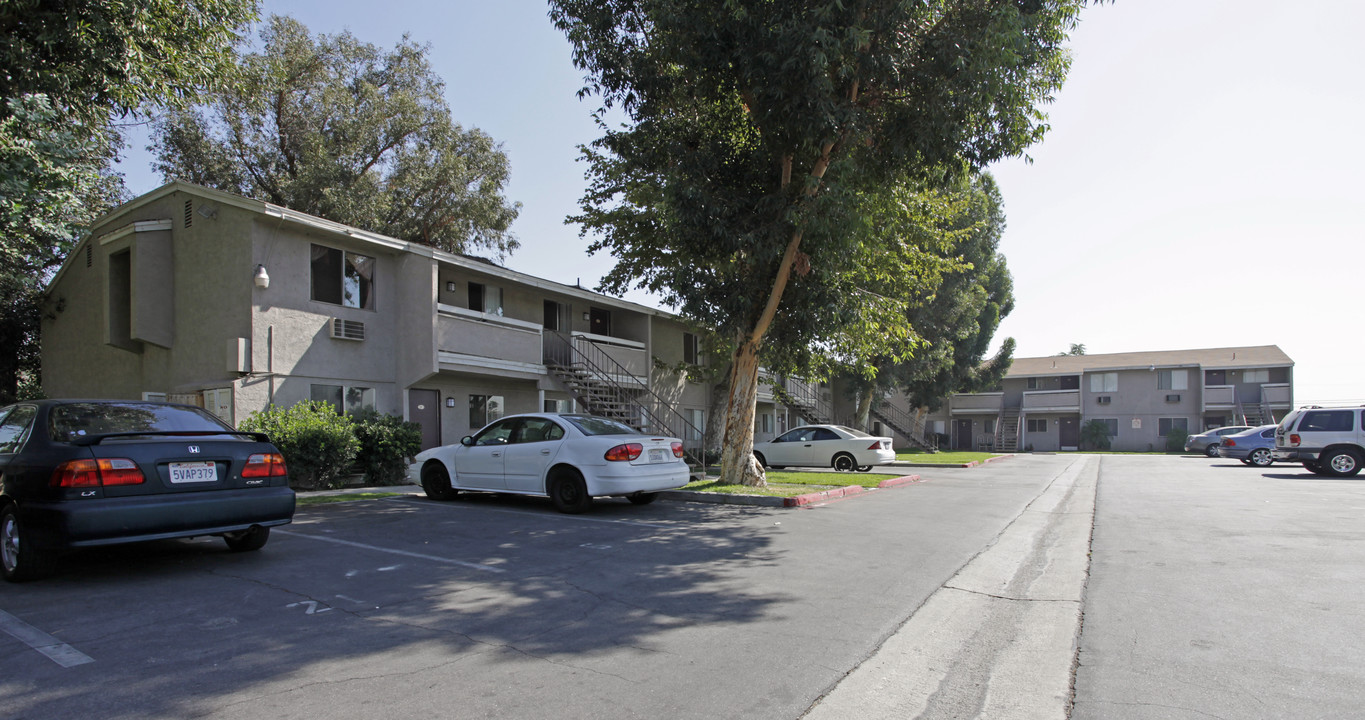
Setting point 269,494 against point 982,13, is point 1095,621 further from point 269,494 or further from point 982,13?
point 982,13

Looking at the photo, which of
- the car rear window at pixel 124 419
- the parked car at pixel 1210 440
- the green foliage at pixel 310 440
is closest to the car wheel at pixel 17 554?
the car rear window at pixel 124 419

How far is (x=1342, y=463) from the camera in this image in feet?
63.0

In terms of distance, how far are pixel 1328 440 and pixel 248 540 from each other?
2396 centimetres

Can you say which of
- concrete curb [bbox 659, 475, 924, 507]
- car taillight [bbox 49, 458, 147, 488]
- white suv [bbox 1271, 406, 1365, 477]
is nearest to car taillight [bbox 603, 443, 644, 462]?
concrete curb [bbox 659, 475, 924, 507]

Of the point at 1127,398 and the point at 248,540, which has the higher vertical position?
the point at 1127,398

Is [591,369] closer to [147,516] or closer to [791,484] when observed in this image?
[791,484]

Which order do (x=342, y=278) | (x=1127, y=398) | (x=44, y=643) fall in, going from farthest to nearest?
(x=1127, y=398) → (x=342, y=278) → (x=44, y=643)

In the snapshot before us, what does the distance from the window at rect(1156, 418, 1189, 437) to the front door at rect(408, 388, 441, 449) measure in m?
44.9

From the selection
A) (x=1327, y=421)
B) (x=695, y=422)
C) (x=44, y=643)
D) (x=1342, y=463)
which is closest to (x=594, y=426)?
(x=44, y=643)

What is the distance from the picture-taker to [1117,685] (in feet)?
13.6

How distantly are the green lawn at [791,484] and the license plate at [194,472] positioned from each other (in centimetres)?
784

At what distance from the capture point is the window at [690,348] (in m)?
28.9

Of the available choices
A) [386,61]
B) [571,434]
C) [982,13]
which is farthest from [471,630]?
[386,61]

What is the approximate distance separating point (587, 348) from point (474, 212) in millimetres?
11916
